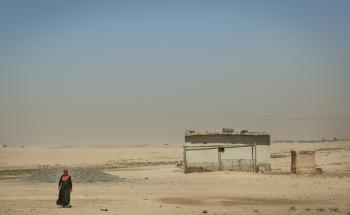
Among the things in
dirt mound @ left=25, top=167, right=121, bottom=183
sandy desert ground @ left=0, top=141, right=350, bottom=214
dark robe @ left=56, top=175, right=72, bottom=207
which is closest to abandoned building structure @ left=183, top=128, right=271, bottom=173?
sandy desert ground @ left=0, top=141, right=350, bottom=214

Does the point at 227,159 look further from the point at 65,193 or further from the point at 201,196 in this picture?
the point at 65,193

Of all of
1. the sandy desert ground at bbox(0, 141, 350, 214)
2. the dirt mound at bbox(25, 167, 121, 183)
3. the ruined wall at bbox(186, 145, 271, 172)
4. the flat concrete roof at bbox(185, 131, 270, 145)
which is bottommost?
the sandy desert ground at bbox(0, 141, 350, 214)

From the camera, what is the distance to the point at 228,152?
44844 millimetres

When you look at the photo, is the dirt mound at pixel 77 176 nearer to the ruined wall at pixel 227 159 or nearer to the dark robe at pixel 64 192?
the ruined wall at pixel 227 159

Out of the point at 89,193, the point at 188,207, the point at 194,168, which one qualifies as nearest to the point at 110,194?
the point at 89,193

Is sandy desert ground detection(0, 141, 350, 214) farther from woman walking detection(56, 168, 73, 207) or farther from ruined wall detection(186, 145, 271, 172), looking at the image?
ruined wall detection(186, 145, 271, 172)

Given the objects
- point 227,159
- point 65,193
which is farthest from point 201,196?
point 227,159

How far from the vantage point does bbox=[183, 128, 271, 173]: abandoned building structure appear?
44.7 metres

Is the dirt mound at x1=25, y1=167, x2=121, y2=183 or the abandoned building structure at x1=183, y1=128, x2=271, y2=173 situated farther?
the abandoned building structure at x1=183, y1=128, x2=271, y2=173

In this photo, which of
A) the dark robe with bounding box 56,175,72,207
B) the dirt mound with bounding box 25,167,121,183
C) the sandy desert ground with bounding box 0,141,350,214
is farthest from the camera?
the dirt mound with bounding box 25,167,121,183

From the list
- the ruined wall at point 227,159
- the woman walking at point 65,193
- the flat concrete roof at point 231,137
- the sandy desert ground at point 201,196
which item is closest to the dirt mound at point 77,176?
the sandy desert ground at point 201,196

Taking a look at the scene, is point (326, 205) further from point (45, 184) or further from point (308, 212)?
point (45, 184)

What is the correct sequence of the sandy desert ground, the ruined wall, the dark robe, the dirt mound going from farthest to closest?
the ruined wall → the dirt mound → the dark robe → the sandy desert ground

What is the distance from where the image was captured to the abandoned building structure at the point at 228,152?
44719 millimetres
